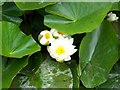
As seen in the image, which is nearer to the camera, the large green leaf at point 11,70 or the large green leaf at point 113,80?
the large green leaf at point 11,70

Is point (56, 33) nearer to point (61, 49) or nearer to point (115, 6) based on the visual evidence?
point (61, 49)

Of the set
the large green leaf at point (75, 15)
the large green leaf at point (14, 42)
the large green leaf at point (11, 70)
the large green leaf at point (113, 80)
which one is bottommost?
the large green leaf at point (113, 80)

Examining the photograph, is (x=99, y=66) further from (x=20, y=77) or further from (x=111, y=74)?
(x=20, y=77)

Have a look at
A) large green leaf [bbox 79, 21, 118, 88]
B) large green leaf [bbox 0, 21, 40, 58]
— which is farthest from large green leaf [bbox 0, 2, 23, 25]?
large green leaf [bbox 79, 21, 118, 88]

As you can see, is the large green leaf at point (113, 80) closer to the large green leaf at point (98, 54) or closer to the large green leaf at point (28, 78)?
the large green leaf at point (98, 54)

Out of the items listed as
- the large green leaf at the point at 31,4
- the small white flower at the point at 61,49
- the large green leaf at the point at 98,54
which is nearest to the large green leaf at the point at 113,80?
the large green leaf at the point at 98,54

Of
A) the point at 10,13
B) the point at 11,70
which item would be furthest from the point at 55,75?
the point at 10,13
